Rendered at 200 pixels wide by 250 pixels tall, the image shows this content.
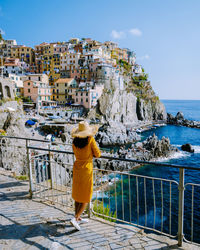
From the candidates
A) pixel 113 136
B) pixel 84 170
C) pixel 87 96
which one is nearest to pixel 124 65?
pixel 87 96

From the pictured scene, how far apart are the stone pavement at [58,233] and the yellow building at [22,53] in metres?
83.1

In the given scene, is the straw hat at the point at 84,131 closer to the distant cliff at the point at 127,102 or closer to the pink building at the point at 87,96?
the distant cliff at the point at 127,102

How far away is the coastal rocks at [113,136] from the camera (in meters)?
44.0

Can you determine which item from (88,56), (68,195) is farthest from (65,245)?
(88,56)

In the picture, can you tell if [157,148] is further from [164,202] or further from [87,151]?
[87,151]

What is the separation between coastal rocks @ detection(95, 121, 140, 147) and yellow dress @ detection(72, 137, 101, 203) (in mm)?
39850

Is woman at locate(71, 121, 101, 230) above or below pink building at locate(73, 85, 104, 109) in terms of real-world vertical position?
below

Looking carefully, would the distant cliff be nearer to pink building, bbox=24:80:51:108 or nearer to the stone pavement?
pink building, bbox=24:80:51:108

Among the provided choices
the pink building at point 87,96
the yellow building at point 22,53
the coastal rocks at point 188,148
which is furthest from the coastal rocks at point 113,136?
the yellow building at point 22,53

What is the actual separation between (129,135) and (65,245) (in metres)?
47.1

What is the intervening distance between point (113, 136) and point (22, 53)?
189ft

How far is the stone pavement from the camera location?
3.35 m

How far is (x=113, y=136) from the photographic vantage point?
149 ft

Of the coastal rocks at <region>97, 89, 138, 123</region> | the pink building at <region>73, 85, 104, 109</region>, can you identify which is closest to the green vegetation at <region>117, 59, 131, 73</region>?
the coastal rocks at <region>97, 89, 138, 123</region>
